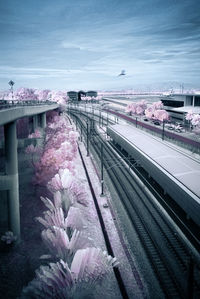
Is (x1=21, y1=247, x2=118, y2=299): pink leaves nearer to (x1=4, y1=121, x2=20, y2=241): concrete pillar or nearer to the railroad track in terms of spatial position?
the railroad track

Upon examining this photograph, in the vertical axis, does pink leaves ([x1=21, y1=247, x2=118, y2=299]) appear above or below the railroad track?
above

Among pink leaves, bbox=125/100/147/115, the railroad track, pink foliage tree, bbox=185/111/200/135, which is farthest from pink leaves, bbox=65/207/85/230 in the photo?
pink leaves, bbox=125/100/147/115

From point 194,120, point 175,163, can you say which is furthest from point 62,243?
point 194,120

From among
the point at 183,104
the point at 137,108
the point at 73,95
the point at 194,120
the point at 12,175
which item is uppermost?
the point at 73,95

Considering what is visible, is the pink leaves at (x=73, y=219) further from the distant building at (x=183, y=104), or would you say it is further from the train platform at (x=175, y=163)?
the distant building at (x=183, y=104)

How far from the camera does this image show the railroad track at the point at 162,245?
13.5 metres

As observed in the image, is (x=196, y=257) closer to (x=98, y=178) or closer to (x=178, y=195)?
(x=178, y=195)

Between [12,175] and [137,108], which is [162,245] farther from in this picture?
[137,108]

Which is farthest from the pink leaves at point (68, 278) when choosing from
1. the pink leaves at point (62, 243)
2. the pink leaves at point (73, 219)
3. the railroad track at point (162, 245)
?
the pink leaves at point (73, 219)

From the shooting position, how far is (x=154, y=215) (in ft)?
70.8

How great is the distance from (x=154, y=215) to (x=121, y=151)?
26.2m

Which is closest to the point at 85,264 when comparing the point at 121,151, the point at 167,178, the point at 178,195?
the point at 178,195

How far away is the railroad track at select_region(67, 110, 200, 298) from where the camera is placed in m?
13.5

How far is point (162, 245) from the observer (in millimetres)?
17406
